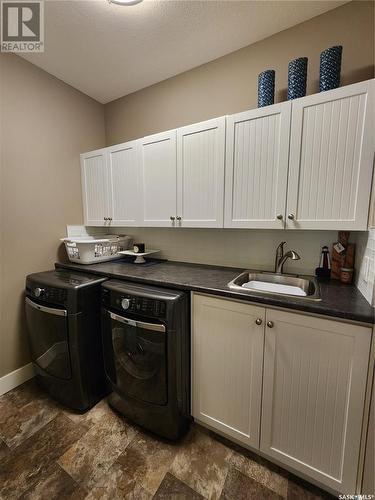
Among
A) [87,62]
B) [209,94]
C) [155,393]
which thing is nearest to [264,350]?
[155,393]

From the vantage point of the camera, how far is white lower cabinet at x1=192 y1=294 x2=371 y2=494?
3.15ft

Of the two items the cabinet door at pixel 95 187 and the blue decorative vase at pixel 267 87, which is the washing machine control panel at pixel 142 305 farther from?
the blue decorative vase at pixel 267 87

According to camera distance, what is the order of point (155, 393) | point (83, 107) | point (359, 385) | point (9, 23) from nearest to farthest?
1. point (359, 385)
2. point (155, 393)
3. point (9, 23)
4. point (83, 107)

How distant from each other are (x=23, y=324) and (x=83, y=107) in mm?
2222

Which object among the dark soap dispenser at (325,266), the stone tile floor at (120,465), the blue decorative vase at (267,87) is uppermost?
the blue decorative vase at (267,87)

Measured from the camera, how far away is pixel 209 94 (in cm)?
180

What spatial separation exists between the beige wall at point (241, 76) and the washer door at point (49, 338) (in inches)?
73.2

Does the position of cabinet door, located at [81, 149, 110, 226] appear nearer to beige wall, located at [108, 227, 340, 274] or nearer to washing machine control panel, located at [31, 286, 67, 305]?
Result: beige wall, located at [108, 227, 340, 274]

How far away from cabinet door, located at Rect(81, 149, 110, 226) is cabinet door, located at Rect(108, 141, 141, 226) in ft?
0.29

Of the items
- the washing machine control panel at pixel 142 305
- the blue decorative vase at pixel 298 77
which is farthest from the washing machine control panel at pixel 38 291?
the blue decorative vase at pixel 298 77

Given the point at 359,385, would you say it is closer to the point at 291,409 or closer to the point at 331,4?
the point at 291,409

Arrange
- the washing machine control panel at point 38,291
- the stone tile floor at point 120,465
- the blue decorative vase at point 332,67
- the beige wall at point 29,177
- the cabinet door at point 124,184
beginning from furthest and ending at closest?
the cabinet door at point 124,184 < the beige wall at point 29,177 < the washing machine control panel at point 38,291 < the blue decorative vase at point 332,67 < the stone tile floor at point 120,465

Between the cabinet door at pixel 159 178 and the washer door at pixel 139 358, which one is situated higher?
the cabinet door at pixel 159 178

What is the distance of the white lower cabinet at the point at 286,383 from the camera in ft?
3.15
